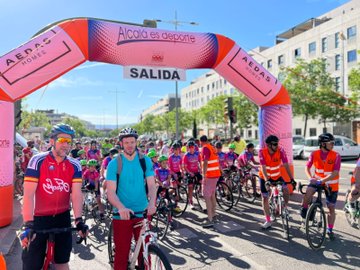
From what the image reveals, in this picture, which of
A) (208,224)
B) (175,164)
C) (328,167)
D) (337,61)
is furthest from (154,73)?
(337,61)

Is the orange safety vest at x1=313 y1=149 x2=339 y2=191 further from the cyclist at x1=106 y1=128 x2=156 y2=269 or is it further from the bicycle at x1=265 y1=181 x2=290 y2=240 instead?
the cyclist at x1=106 y1=128 x2=156 y2=269

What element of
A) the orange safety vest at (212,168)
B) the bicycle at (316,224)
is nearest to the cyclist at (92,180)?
the orange safety vest at (212,168)

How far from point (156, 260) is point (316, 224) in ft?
11.1

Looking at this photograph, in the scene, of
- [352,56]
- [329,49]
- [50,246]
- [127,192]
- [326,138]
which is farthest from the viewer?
[329,49]

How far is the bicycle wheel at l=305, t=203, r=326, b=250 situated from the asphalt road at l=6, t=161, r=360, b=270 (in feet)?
0.46

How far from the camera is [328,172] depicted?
5406 mm

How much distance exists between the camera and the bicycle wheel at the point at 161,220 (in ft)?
19.4

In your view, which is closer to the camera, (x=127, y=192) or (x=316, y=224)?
(x=127, y=192)

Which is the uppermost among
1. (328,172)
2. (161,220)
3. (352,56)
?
(352,56)

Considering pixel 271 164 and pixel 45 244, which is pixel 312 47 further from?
pixel 45 244

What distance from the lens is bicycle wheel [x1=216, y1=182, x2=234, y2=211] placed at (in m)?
7.77

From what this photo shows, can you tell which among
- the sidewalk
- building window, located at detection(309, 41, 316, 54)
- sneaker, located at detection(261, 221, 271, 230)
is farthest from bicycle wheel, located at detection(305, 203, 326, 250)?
building window, located at detection(309, 41, 316, 54)

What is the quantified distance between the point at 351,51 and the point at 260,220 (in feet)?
120

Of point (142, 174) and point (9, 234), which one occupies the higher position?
point (142, 174)
